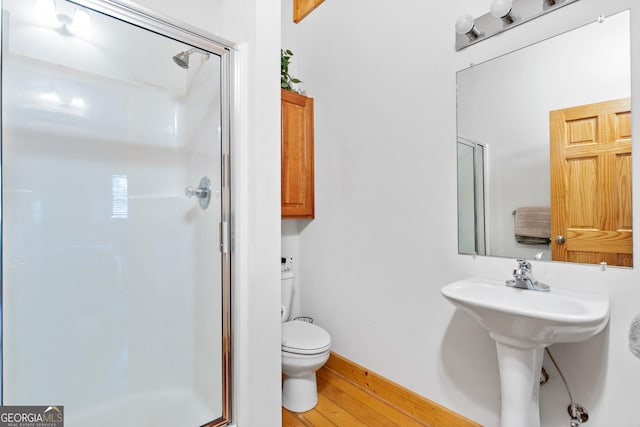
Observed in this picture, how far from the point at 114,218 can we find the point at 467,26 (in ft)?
6.52

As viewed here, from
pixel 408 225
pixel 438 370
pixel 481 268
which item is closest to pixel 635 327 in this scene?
pixel 481 268

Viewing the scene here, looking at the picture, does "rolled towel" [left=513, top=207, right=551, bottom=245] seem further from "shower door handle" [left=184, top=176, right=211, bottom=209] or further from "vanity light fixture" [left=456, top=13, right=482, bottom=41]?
"shower door handle" [left=184, top=176, right=211, bottom=209]

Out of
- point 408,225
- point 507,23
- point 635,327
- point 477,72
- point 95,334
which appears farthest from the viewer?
point 408,225

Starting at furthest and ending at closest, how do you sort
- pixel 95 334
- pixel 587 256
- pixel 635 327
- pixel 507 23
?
pixel 95 334
pixel 507 23
pixel 587 256
pixel 635 327

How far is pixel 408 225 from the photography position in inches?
69.8

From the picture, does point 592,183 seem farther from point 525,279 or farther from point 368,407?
point 368,407

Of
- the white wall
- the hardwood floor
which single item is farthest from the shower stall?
the white wall

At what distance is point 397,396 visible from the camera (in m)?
1.81

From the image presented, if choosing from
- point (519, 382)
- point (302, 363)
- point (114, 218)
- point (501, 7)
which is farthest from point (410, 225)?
point (114, 218)

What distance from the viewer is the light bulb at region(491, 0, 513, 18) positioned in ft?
4.33

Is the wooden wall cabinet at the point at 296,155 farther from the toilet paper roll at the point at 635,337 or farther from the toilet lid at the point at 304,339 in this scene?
the toilet paper roll at the point at 635,337

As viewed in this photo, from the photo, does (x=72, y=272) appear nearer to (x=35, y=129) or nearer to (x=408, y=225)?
(x=35, y=129)

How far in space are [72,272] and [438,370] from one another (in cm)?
192

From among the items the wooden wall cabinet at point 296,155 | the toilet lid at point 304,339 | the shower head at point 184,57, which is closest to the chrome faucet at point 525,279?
the toilet lid at point 304,339
